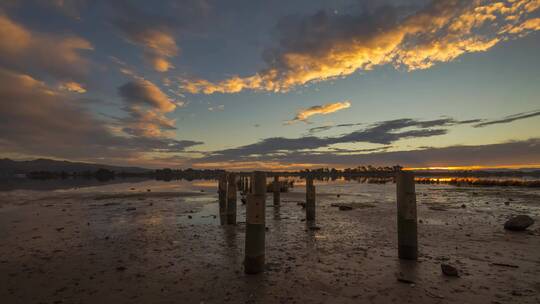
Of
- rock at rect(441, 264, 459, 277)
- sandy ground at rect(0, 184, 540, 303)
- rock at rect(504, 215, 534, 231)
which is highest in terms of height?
rock at rect(504, 215, 534, 231)

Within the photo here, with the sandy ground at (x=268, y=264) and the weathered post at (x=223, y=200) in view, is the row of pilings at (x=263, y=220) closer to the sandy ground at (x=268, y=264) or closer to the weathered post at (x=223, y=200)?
the sandy ground at (x=268, y=264)

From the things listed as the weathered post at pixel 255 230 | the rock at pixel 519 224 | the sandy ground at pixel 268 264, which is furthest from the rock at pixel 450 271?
the rock at pixel 519 224

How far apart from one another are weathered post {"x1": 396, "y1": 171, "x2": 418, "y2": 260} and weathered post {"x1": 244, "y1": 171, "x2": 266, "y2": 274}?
4.68m

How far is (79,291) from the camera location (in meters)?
7.02

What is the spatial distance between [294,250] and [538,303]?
6.72 m

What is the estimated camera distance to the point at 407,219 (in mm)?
9688

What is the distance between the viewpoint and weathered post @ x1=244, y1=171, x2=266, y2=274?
8336 millimetres

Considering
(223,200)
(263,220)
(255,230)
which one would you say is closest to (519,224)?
(263,220)

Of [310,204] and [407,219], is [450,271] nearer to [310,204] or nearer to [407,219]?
[407,219]

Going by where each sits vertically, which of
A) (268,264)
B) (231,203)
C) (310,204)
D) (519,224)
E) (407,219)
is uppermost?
(407,219)

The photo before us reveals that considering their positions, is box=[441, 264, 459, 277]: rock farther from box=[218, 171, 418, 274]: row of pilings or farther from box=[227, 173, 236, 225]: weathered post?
box=[227, 173, 236, 225]: weathered post

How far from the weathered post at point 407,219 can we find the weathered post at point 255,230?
15.3 ft

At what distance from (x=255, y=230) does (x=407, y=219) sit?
5102 mm

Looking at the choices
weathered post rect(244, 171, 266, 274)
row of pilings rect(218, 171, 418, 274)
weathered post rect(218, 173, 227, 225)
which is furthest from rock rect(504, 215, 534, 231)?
weathered post rect(218, 173, 227, 225)
